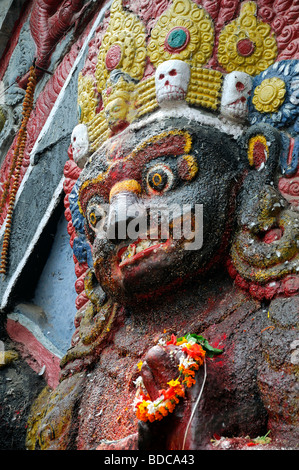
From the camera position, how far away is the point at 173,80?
3311 millimetres

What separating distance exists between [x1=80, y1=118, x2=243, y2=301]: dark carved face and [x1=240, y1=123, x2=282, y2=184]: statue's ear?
0.07 meters

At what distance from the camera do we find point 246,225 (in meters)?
3.10

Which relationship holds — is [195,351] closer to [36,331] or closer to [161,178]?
[161,178]

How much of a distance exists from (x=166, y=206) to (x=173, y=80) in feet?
2.18

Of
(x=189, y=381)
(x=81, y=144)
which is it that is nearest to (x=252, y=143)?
(x=81, y=144)

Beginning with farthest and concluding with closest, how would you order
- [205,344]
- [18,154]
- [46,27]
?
[46,27] < [18,154] < [205,344]

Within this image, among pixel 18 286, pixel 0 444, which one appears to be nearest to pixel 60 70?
pixel 18 286

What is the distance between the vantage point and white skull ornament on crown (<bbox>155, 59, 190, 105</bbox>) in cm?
331

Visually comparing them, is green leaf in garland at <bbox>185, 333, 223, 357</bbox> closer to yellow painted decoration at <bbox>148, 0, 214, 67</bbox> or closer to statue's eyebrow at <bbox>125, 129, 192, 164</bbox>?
statue's eyebrow at <bbox>125, 129, 192, 164</bbox>

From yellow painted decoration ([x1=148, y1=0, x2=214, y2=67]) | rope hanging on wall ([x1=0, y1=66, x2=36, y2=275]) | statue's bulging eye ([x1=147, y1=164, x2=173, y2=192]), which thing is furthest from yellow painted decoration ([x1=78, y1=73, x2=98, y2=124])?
rope hanging on wall ([x1=0, y1=66, x2=36, y2=275])

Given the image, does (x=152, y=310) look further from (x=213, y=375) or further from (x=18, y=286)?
(x=18, y=286)

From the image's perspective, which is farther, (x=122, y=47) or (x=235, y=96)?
(x=122, y=47)

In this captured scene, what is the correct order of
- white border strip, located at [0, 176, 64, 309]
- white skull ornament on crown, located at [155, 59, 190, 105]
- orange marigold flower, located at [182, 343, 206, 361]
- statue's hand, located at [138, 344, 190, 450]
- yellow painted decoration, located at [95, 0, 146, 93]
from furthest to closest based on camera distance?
white border strip, located at [0, 176, 64, 309] → yellow painted decoration, located at [95, 0, 146, 93] → white skull ornament on crown, located at [155, 59, 190, 105] → orange marigold flower, located at [182, 343, 206, 361] → statue's hand, located at [138, 344, 190, 450]

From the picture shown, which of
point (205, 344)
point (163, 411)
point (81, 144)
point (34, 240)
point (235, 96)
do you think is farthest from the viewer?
point (34, 240)
